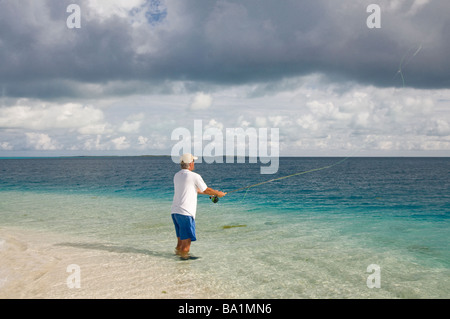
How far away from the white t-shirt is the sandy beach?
1.63 metres

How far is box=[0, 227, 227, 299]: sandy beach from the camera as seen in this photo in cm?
657

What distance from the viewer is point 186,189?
26.2 feet

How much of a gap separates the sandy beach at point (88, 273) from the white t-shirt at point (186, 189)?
64.1 inches

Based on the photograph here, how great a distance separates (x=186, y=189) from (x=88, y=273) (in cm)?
320

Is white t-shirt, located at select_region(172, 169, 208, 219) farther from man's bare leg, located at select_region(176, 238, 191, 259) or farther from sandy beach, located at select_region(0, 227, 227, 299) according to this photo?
sandy beach, located at select_region(0, 227, 227, 299)

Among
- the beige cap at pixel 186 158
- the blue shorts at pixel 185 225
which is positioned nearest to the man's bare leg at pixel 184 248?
the blue shorts at pixel 185 225

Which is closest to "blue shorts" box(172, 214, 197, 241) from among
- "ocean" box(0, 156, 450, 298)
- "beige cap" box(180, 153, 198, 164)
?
"ocean" box(0, 156, 450, 298)

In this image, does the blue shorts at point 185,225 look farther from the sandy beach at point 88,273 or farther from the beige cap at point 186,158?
the beige cap at point 186,158

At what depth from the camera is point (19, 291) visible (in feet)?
21.5

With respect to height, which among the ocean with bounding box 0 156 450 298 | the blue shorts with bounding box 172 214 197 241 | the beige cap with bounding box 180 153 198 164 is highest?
the beige cap with bounding box 180 153 198 164

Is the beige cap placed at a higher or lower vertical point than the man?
higher
